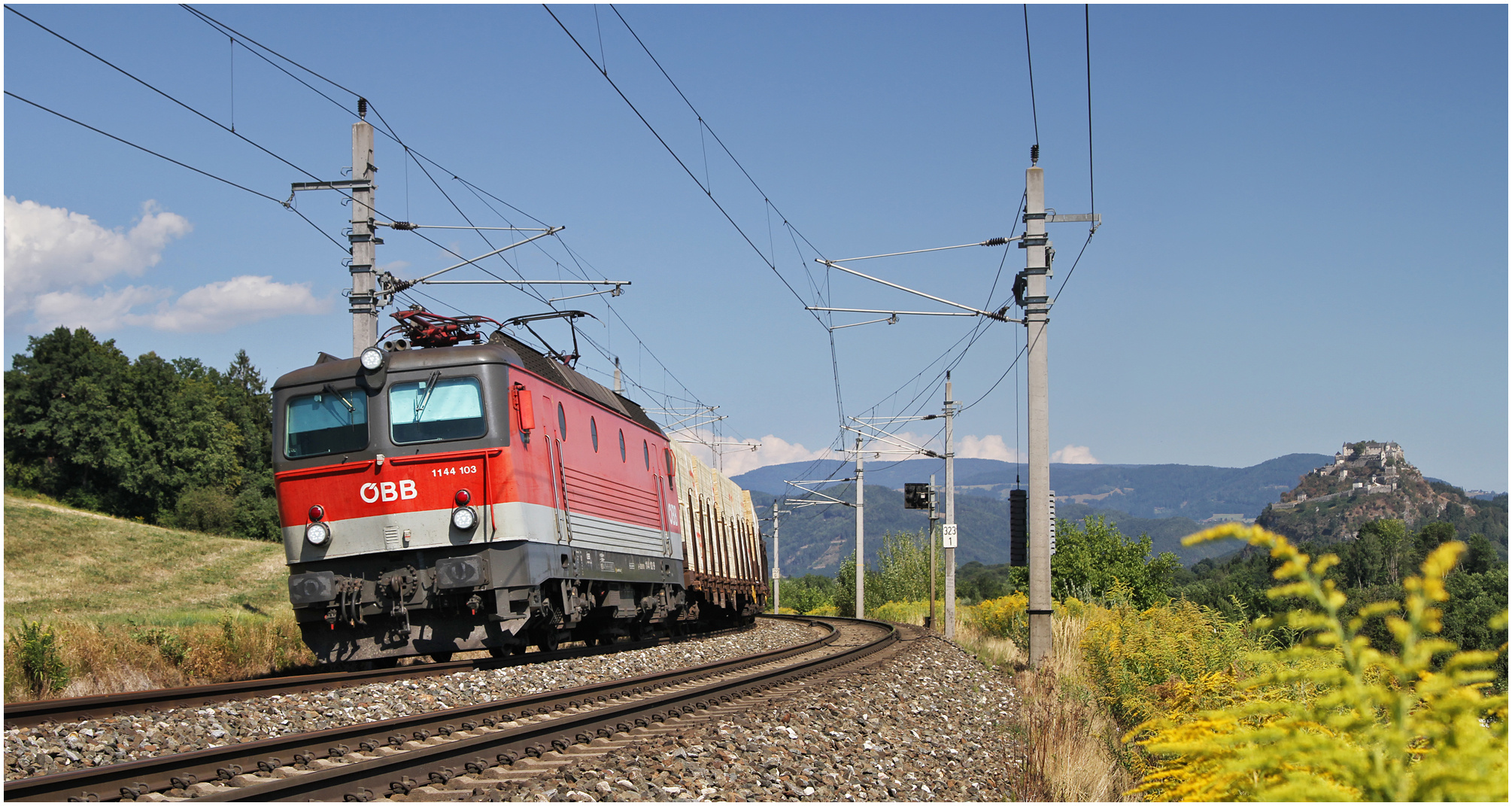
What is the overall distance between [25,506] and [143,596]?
83.5 feet

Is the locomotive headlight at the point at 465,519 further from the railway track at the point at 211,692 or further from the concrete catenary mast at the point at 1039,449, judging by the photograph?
the concrete catenary mast at the point at 1039,449

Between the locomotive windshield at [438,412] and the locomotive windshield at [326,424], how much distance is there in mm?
397

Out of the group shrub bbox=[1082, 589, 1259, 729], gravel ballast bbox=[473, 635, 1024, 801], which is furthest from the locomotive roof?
shrub bbox=[1082, 589, 1259, 729]

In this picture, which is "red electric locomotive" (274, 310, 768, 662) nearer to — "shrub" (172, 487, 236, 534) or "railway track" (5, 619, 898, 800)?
"railway track" (5, 619, 898, 800)

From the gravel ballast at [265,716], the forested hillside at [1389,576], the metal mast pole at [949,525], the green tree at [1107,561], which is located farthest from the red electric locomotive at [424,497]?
the green tree at [1107,561]

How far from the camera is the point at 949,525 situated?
2772 centimetres

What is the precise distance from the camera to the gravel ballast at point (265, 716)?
23.7 feet

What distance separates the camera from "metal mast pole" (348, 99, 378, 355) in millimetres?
16078

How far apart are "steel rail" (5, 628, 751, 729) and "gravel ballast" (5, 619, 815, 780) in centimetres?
29

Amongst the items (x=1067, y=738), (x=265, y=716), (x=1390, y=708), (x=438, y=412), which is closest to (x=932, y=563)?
(x=438, y=412)

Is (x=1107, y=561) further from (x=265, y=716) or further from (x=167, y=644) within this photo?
(x=265, y=716)

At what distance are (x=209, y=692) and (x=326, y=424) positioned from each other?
145 inches

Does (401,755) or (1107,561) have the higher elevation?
(401,755)

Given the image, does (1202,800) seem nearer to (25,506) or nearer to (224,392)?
(25,506)
